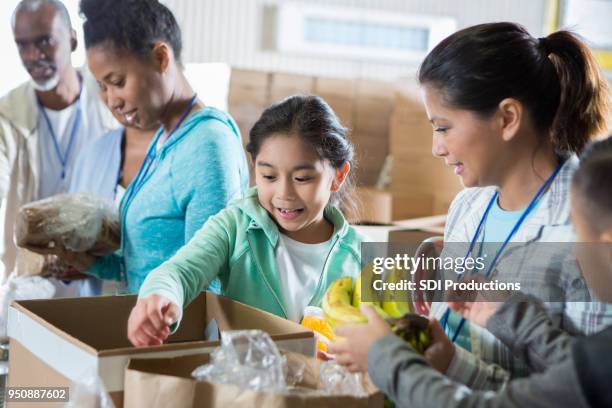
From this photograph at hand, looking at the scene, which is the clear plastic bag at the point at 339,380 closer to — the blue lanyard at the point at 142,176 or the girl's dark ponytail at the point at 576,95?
the girl's dark ponytail at the point at 576,95

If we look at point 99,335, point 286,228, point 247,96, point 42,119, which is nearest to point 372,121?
point 247,96

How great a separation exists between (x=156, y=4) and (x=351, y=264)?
2.75 ft

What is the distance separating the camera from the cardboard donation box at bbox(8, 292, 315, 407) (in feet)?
2.92

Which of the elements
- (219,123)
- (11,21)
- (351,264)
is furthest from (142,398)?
(11,21)

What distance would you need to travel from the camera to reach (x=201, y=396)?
83 cm

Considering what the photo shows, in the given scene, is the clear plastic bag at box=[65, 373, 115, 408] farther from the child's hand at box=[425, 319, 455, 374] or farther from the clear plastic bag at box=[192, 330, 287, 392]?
the child's hand at box=[425, 319, 455, 374]

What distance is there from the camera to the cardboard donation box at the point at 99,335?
35.0 inches

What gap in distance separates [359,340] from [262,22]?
4.06 meters

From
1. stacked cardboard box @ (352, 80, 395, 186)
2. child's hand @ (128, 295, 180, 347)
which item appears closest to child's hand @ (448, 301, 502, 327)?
child's hand @ (128, 295, 180, 347)

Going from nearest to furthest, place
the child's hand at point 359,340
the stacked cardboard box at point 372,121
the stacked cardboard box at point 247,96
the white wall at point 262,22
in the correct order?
the child's hand at point 359,340 → the stacked cardboard box at point 247,96 → the stacked cardboard box at point 372,121 → the white wall at point 262,22

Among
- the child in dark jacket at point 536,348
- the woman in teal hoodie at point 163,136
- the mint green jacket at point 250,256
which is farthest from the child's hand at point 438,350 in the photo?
the woman in teal hoodie at point 163,136

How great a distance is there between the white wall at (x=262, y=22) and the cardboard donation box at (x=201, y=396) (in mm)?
3551

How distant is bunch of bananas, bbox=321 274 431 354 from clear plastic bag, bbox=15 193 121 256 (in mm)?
939

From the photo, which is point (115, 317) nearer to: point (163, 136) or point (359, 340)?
point (359, 340)
